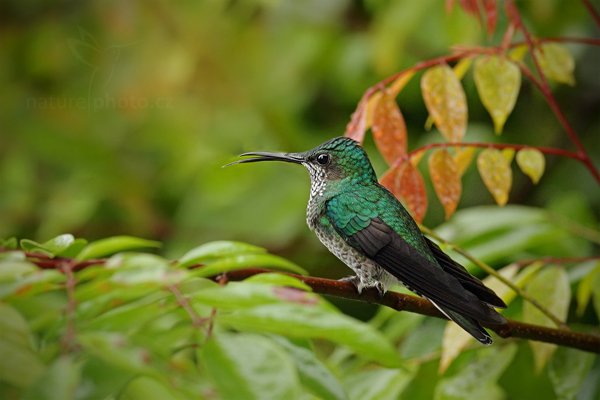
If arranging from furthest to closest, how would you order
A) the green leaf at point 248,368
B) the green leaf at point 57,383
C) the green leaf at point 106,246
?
the green leaf at point 106,246 < the green leaf at point 248,368 < the green leaf at point 57,383

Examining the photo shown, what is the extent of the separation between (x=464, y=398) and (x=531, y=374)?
1.30 ft

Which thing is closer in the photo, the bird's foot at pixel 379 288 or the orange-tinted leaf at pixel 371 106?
the bird's foot at pixel 379 288

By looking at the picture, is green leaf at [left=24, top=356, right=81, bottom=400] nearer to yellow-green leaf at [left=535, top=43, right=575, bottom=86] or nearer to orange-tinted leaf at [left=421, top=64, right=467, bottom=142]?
orange-tinted leaf at [left=421, top=64, right=467, bottom=142]

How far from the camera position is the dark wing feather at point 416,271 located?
143 centimetres

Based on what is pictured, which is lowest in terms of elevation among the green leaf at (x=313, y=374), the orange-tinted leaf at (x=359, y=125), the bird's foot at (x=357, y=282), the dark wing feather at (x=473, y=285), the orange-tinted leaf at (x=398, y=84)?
the green leaf at (x=313, y=374)

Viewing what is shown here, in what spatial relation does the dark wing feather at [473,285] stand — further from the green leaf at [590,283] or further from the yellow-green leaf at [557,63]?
the yellow-green leaf at [557,63]

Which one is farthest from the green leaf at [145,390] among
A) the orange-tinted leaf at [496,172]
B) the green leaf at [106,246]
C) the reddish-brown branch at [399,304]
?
the orange-tinted leaf at [496,172]

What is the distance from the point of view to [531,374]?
2.38m

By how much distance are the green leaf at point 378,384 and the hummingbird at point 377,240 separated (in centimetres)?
53

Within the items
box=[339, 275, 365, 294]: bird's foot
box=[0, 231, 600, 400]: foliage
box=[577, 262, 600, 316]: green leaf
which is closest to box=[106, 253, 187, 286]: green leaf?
box=[0, 231, 600, 400]: foliage

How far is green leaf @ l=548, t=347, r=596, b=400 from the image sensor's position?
6.32 feet

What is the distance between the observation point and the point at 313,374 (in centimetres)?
135

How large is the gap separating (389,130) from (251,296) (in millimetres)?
856

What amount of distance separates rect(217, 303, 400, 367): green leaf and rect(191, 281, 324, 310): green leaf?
12mm
